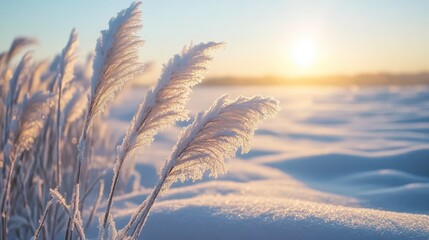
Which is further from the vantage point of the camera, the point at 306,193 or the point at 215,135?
the point at 306,193

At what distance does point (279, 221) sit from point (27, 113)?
1.27m

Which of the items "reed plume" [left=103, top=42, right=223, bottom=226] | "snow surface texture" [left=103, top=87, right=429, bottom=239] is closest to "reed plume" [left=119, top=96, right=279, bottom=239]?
"reed plume" [left=103, top=42, right=223, bottom=226]

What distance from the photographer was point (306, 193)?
3248 mm

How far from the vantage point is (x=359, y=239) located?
1.88 m

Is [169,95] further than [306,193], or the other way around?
[306,193]

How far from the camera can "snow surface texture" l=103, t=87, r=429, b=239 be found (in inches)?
80.7

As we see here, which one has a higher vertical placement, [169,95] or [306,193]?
[169,95]

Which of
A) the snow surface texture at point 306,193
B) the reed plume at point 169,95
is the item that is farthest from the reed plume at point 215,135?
the snow surface texture at point 306,193

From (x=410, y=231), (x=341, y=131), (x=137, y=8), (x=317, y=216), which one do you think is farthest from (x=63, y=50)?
(x=341, y=131)

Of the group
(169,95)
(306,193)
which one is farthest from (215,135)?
(306,193)

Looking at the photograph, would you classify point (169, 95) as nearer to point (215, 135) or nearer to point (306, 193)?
point (215, 135)

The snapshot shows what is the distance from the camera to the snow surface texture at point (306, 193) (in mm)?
2049

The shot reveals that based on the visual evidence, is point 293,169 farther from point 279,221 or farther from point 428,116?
point 428,116

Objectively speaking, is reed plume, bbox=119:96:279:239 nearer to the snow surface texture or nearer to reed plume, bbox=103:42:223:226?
reed plume, bbox=103:42:223:226
